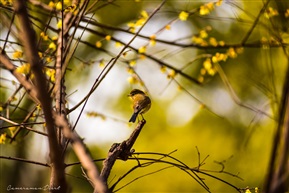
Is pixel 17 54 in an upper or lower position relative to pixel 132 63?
lower

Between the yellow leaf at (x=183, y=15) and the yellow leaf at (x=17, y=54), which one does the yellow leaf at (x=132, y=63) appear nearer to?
the yellow leaf at (x=183, y=15)

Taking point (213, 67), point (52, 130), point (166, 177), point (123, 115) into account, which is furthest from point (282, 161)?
point (123, 115)

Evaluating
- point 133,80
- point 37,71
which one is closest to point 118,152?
point 37,71

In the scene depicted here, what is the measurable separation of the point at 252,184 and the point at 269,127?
35.2 inches

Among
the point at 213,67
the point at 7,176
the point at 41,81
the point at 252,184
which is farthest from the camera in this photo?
the point at 7,176

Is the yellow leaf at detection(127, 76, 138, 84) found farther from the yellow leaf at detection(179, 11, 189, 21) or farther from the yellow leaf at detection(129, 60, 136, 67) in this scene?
the yellow leaf at detection(179, 11, 189, 21)

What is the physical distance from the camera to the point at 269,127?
6.93 m

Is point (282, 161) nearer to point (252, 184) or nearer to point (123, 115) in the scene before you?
point (252, 184)

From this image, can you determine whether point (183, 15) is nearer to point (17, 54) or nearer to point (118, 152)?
point (17, 54)

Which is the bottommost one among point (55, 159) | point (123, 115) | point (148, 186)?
point (55, 159)

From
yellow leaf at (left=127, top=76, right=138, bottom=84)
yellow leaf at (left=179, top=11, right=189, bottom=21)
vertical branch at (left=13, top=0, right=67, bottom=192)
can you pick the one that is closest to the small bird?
yellow leaf at (left=127, top=76, right=138, bottom=84)

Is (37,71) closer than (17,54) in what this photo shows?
Yes

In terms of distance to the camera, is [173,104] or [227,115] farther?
[173,104]

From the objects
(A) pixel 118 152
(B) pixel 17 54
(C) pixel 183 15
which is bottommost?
(A) pixel 118 152
